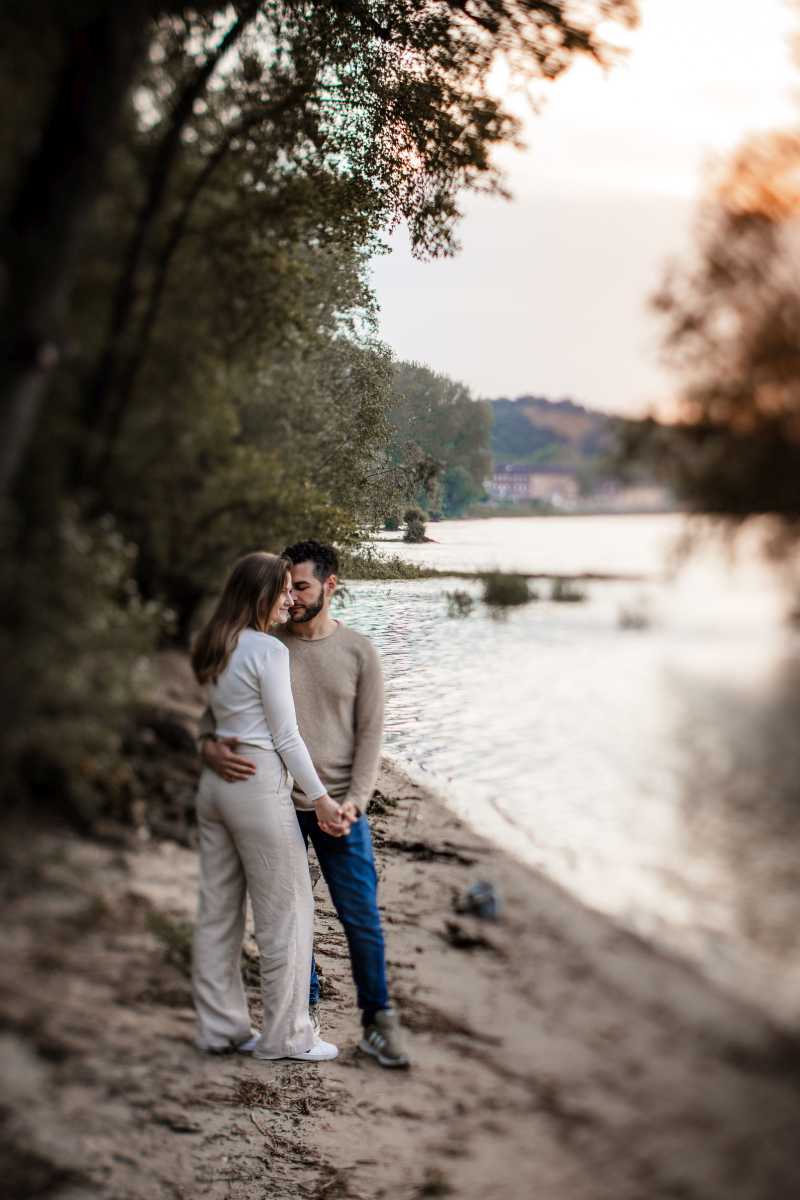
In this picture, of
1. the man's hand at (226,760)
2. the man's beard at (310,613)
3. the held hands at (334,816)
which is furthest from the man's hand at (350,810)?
the man's beard at (310,613)

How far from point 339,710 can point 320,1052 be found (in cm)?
101

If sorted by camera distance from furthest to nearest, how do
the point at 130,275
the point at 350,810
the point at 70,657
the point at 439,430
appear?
1. the point at 439,430
2. the point at 350,810
3. the point at 130,275
4. the point at 70,657

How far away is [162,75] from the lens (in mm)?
2707

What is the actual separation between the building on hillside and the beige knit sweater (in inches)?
23.3

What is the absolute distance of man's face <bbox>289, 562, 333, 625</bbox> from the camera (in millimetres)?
3477

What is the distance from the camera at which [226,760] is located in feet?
10.1

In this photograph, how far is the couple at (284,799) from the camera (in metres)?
3.03

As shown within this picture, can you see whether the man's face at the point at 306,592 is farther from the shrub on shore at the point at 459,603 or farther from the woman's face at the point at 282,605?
the shrub on shore at the point at 459,603

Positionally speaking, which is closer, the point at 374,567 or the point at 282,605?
the point at 282,605

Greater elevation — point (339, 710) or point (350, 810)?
point (339, 710)

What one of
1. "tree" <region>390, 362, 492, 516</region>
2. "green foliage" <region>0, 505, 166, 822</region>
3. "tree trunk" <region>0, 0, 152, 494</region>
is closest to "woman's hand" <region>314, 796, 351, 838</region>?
"green foliage" <region>0, 505, 166, 822</region>

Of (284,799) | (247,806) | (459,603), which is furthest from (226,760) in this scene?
(459,603)

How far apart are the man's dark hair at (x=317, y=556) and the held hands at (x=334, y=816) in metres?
0.61

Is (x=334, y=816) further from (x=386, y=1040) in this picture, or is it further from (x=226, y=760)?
(x=386, y=1040)
